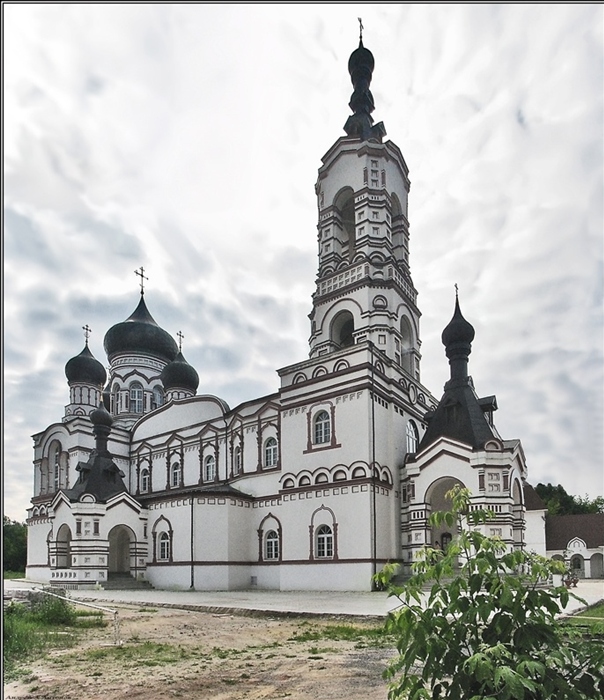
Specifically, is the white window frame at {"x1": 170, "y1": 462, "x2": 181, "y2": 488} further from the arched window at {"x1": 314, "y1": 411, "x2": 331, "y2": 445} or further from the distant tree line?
the distant tree line

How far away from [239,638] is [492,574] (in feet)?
28.9

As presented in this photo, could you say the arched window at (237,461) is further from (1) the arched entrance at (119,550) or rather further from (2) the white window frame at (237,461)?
(1) the arched entrance at (119,550)

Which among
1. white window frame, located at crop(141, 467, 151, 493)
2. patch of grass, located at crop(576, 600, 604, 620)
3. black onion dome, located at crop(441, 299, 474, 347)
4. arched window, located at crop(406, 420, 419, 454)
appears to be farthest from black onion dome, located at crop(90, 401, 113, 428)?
patch of grass, located at crop(576, 600, 604, 620)

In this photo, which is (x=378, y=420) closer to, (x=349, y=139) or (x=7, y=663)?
(x=349, y=139)

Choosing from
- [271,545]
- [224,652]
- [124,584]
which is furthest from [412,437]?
[224,652]

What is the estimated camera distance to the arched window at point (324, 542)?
2448cm

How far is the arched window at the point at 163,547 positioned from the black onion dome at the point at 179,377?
1180cm

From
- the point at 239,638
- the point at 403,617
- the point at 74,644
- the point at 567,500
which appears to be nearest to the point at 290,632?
the point at 239,638

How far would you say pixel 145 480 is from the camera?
3725 centimetres

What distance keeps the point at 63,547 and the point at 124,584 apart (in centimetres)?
490

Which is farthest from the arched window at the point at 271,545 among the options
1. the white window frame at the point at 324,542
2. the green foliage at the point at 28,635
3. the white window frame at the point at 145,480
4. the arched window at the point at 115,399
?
the arched window at the point at 115,399

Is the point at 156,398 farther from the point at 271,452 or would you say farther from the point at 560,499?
the point at 560,499

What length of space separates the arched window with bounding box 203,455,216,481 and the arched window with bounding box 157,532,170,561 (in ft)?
13.5

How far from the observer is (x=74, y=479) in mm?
38281
